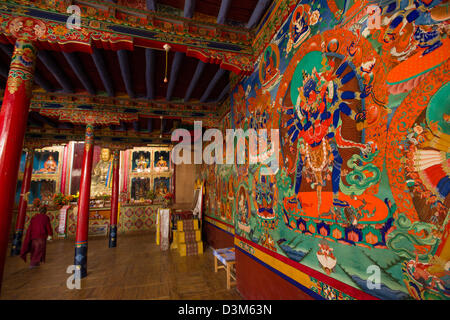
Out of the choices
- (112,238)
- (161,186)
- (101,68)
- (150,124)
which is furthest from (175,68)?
(161,186)

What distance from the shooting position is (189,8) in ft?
10.9

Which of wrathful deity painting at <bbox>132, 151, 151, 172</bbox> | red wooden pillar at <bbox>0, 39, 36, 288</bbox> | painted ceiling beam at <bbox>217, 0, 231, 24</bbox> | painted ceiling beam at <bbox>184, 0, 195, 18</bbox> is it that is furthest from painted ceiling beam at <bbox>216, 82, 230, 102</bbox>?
wrathful deity painting at <bbox>132, 151, 151, 172</bbox>

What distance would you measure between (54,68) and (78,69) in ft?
1.94

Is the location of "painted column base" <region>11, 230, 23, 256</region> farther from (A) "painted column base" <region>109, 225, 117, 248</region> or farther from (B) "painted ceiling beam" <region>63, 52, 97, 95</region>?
(B) "painted ceiling beam" <region>63, 52, 97, 95</region>

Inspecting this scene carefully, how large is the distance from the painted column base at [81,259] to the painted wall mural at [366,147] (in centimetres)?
514

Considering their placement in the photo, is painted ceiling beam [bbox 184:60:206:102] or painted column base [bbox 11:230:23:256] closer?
painted ceiling beam [bbox 184:60:206:102]

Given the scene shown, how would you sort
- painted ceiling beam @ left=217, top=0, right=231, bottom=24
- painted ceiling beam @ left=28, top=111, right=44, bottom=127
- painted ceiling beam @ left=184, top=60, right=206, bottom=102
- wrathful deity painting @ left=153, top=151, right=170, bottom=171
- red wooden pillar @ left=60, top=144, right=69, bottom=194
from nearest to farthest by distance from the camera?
painted ceiling beam @ left=217, top=0, right=231, bottom=24
painted ceiling beam @ left=184, top=60, right=206, bottom=102
painted ceiling beam @ left=28, top=111, right=44, bottom=127
red wooden pillar @ left=60, top=144, right=69, bottom=194
wrathful deity painting @ left=153, top=151, right=170, bottom=171

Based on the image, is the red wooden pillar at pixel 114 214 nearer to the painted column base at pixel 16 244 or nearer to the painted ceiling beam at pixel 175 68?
the painted column base at pixel 16 244

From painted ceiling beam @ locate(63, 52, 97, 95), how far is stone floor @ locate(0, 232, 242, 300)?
4.76m

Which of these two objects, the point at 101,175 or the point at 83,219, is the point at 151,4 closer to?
the point at 83,219

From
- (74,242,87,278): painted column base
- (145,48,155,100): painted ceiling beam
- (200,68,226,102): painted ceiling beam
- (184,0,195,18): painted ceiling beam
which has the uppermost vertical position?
(184,0,195,18): painted ceiling beam

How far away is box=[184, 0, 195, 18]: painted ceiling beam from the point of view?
127 inches

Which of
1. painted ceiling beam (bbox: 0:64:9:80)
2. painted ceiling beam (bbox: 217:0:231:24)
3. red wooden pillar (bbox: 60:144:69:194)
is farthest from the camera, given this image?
red wooden pillar (bbox: 60:144:69:194)
